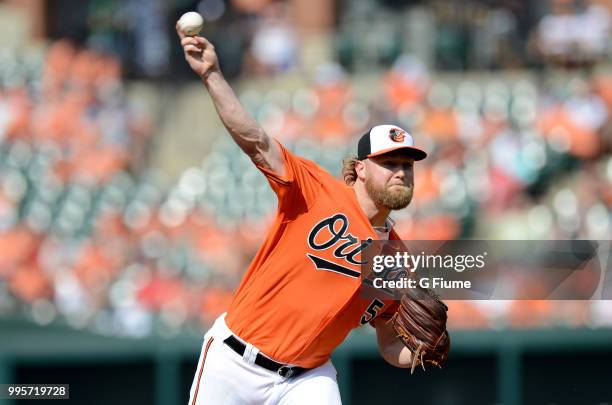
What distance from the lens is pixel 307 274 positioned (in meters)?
3.41

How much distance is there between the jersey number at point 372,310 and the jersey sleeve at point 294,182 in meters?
0.41

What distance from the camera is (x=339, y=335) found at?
11.5ft

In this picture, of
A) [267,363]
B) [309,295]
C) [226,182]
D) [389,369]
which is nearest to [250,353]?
[267,363]

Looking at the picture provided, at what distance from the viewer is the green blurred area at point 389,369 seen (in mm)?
5375

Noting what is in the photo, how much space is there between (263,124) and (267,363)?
5540 millimetres

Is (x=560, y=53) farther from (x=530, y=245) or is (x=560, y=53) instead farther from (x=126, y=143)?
(x=126, y=143)

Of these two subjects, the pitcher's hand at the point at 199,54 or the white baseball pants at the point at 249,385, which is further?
the white baseball pants at the point at 249,385

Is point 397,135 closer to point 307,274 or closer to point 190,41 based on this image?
point 307,274

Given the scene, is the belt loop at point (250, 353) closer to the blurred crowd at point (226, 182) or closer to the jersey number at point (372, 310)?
the jersey number at point (372, 310)

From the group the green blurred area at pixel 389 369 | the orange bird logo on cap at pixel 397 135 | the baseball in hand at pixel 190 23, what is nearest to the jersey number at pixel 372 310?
the orange bird logo on cap at pixel 397 135

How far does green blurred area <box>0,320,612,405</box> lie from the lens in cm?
538

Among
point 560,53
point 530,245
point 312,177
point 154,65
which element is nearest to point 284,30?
point 154,65

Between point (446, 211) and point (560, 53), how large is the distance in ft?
6.99

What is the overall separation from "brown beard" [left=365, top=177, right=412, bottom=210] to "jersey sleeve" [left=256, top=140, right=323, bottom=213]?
0.61ft
